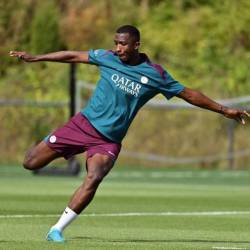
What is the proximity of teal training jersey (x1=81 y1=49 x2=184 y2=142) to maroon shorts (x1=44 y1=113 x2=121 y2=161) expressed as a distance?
7cm

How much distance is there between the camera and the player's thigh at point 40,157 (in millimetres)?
13227

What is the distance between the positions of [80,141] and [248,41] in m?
30.4

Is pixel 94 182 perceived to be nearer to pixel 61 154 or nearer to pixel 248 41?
pixel 61 154

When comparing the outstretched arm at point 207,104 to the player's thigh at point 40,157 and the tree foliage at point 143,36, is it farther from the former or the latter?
the tree foliage at point 143,36

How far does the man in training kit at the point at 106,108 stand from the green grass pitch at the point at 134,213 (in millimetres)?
709

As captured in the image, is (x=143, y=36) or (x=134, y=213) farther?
(x=143, y=36)

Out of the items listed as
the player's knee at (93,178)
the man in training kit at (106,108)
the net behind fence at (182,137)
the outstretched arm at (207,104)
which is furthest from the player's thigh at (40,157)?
the net behind fence at (182,137)

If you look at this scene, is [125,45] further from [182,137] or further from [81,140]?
[182,137]

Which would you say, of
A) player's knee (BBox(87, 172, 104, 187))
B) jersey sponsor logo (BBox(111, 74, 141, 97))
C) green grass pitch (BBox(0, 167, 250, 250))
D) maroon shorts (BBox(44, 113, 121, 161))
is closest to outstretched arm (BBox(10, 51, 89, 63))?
jersey sponsor logo (BBox(111, 74, 141, 97))

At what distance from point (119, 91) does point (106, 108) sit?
22 cm

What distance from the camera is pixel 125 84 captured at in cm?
1302

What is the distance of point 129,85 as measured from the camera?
13.0 metres

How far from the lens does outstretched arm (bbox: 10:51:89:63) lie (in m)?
13.0

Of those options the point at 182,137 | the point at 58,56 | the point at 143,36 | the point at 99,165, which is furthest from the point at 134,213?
the point at 143,36
